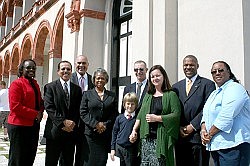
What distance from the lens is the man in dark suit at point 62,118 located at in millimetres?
3678

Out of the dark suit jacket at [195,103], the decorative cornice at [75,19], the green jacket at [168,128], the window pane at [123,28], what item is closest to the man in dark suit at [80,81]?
the green jacket at [168,128]

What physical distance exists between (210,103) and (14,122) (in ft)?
8.77

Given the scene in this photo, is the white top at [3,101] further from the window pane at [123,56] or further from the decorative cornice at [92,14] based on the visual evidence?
the window pane at [123,56]

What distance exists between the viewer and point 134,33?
600 centimetres

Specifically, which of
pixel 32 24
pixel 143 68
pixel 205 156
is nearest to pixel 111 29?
pixel 143 68

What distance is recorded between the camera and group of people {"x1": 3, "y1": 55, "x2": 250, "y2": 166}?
9.09 feet

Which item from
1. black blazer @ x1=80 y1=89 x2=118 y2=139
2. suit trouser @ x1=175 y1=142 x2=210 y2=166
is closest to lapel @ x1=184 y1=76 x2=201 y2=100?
suit trouser @ x1=175 y1=142 x2=210 y2=166

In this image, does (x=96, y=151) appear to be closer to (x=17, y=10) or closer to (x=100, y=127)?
(x=100, y=127)

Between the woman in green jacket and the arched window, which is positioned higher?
the arched window

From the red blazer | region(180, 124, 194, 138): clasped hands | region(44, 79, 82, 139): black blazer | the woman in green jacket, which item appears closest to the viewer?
the woman in green jacket

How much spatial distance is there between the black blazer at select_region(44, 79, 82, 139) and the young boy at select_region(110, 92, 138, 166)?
0.66 metres

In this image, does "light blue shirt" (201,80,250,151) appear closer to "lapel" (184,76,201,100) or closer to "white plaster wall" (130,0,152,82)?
"lapel" (184,76,201,100)

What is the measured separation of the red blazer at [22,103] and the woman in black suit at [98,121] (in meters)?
0.81

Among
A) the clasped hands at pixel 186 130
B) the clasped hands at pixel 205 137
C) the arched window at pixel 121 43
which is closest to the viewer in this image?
the clasped hands at pixel 205 137
